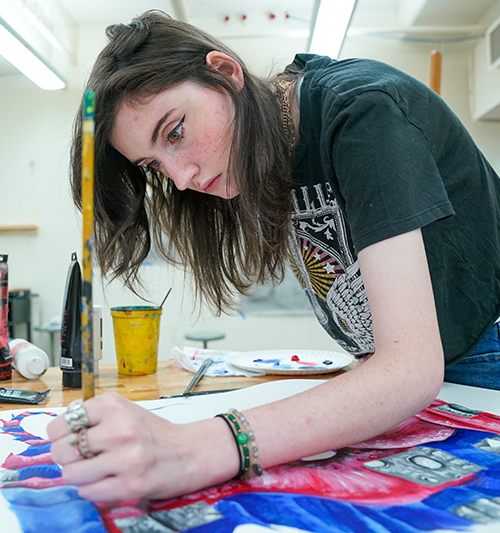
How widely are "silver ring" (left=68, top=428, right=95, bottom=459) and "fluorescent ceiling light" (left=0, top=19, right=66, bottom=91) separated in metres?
2.45

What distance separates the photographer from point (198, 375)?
1.01 meters

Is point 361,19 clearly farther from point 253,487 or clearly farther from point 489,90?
point 253,487

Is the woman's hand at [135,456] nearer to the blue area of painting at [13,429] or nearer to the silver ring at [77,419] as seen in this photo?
the silver ring at [77,419]

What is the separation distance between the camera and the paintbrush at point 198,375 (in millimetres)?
898

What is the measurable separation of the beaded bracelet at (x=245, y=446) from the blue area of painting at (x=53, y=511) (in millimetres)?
139

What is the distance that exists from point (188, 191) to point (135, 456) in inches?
30.4

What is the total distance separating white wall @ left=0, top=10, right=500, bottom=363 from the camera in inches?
140

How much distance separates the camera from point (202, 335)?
10.4 ft

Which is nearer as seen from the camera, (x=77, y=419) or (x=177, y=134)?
(x=77, y=419)

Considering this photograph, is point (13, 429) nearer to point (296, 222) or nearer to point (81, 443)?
point (81, 443)

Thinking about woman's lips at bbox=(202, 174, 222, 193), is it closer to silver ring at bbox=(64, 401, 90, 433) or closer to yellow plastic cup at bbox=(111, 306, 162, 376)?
yellow plastic cup at bbox=(111, 306, 162, 376)

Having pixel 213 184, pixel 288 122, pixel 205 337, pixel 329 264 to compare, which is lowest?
pixel 205 337

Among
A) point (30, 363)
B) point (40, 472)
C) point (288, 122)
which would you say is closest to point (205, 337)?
point (30, 363)

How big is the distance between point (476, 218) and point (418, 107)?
221 mm
